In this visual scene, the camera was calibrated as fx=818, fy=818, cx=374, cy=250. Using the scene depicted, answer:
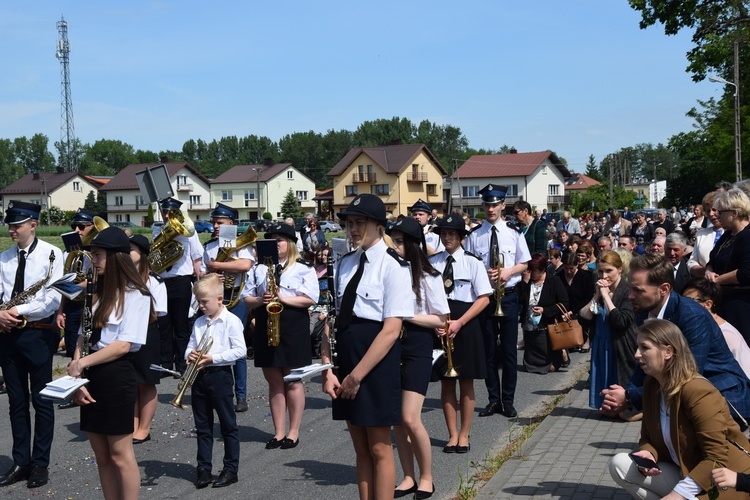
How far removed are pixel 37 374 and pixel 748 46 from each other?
122ft

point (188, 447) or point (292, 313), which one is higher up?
point (292, 313)

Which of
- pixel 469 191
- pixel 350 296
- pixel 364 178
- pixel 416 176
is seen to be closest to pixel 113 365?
pixel 350 296

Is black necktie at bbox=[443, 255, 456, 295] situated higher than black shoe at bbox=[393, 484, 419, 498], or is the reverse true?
black necktie at bbox=[443, 255, 456, 295]

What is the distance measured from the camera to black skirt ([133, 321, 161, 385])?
7.70 meters

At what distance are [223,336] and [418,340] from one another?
1.89 m

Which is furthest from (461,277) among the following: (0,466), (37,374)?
(0,466)

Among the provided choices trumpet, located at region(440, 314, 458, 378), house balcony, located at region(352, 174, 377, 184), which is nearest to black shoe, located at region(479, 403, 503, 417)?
trumpet, located at region(440, 314, 458, 378)

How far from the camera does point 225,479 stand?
6.61 meters

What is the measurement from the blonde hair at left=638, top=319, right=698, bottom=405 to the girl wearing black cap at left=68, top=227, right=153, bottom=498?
3224 millimetres

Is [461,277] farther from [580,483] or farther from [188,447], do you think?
[188,447]

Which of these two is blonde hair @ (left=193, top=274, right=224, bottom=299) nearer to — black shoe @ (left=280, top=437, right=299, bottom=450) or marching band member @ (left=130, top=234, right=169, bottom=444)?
marching band member @ (left=130, top=234, right=169, bottom=444)

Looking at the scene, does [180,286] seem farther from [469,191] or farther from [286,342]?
[469,191]

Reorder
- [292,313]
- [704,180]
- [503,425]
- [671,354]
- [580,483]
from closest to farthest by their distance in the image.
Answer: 1. [671,354]
2. [580,483]
3. [292,313]
4. [503,425]
5. [704,180]

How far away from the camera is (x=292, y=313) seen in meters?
7.82
